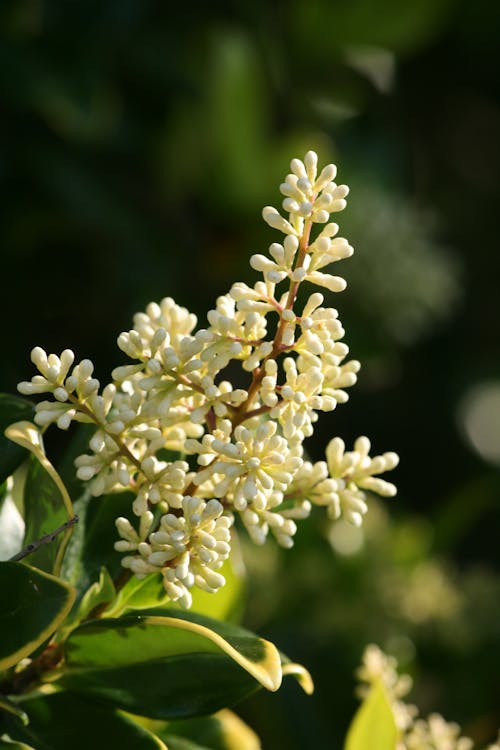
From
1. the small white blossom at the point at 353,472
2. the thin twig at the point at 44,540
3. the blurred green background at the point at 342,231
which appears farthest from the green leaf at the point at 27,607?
the blurred green background at the point at 342,231

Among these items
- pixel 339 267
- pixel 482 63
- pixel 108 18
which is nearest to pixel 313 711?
pixel 339 267

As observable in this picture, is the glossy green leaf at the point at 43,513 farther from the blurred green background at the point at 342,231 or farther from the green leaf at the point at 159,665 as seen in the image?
the blurred green background at the point at 342,231

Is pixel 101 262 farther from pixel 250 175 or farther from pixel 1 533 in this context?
pixel 1 533

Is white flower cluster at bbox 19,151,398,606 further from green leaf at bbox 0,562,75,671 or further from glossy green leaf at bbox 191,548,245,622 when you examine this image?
glossy green leaf at bbox 191,548,245,622

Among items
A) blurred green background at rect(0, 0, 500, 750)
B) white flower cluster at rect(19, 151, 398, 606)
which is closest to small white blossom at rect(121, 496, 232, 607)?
white flower cluster at rect(19, 151, 398, 606)

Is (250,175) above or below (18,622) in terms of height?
above

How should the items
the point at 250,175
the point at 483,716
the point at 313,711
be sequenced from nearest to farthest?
1. the point at 313,711
2. the point at 483,716
3. the point at 250,175
